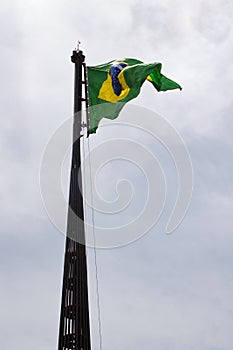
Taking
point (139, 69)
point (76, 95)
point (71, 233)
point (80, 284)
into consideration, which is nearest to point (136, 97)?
point (139, 69)

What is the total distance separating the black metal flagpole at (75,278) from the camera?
2092cm

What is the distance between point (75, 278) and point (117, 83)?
25.6ft

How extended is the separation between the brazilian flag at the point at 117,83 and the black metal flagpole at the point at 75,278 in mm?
1473

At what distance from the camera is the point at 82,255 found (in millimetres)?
21797

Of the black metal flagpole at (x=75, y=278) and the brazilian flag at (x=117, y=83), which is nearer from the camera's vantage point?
the black metal flagpole at (x=75, y=278)

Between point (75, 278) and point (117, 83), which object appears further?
point (117, 83)

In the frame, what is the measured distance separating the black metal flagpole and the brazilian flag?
4.83 feet

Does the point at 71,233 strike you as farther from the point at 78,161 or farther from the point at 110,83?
the point at 110,83

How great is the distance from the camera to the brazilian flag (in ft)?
74.9

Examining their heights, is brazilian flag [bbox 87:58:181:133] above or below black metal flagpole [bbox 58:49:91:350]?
above

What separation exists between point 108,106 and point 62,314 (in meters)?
8.29

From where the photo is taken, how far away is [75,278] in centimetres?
2156

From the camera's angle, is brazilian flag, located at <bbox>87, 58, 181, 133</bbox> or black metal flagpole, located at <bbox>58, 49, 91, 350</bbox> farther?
brazilian flag, located at <bbox>87, 58, 181, 133</bbox>

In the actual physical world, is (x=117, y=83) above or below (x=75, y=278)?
above
